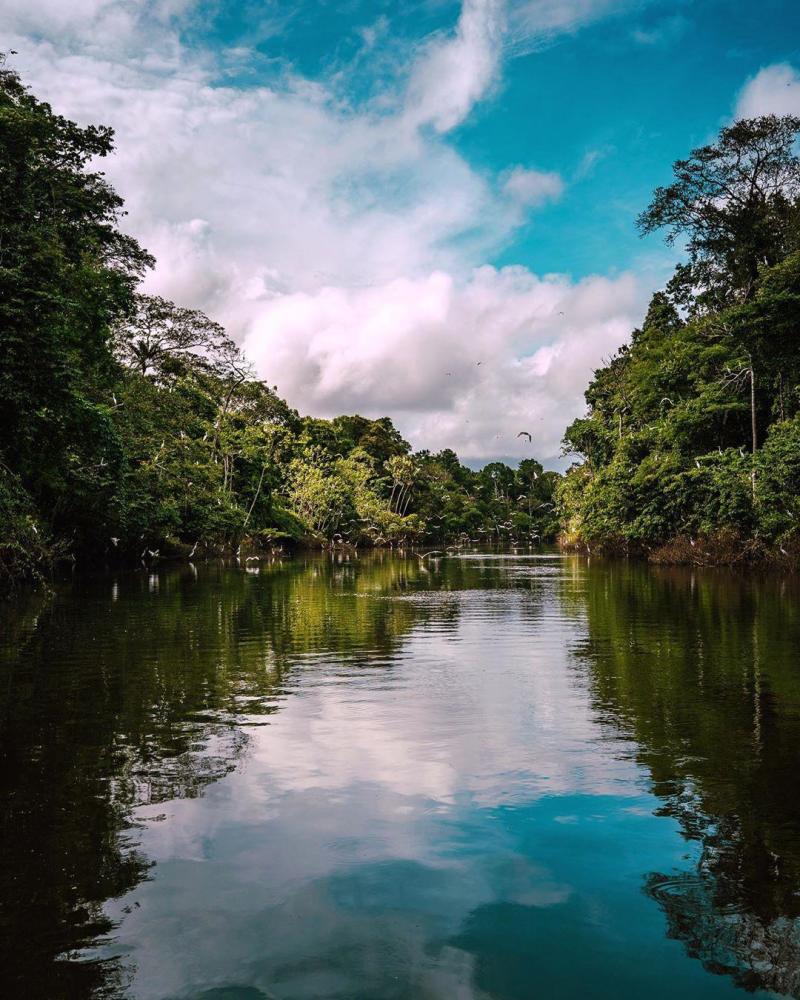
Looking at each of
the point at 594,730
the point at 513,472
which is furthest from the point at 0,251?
the point at 513,472

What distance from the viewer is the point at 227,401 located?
58094 millimetres

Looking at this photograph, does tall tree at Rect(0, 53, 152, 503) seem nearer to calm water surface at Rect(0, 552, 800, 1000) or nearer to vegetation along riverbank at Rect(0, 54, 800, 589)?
vegetation along riverbank at Rect(0, 54, 800, 589)

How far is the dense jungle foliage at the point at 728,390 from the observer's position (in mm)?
29797

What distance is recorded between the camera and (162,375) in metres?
44.1

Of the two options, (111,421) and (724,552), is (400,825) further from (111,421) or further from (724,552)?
(724,552)

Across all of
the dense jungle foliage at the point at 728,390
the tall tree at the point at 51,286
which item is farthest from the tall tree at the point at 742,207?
the tall tree at the point at 51,286

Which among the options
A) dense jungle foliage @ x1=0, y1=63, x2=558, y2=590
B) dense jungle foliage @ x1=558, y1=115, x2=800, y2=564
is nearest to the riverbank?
dense jungle foliage @ x1=558, y1=115, x2=800, y2=564

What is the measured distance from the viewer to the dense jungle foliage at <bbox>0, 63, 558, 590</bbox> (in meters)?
17.9

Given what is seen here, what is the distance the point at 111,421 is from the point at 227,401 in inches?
1308

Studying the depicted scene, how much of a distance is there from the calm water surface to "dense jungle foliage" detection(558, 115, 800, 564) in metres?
20.0

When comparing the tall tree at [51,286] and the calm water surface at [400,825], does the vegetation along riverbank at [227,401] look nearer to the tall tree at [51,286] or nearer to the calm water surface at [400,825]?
the tall tree at [51,286]

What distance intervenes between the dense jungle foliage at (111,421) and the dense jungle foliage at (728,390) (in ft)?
76.6

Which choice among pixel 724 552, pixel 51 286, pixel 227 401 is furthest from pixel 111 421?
pixel 227 401

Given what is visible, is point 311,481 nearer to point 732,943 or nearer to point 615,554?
point 615,554
